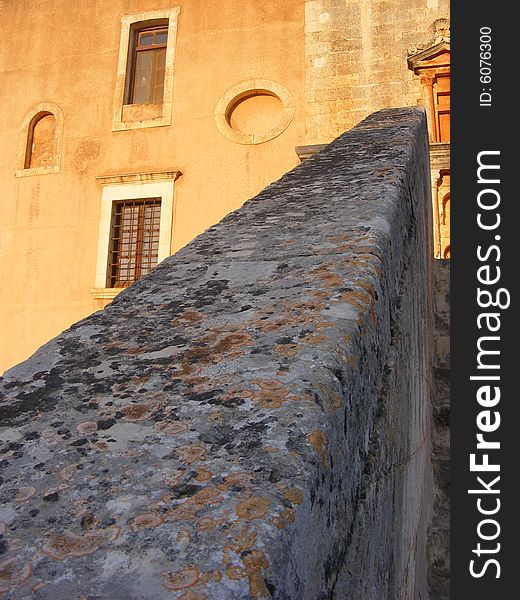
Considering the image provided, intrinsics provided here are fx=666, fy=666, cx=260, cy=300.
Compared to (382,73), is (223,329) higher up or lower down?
lower down

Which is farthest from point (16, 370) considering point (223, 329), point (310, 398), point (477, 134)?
point (477, 134)

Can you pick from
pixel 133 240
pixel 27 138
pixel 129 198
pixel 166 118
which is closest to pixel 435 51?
pixel 166 118

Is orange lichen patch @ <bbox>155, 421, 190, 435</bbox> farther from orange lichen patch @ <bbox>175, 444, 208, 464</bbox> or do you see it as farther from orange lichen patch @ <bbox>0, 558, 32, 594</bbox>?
orange lichen patch @ <bbox>0, 558, 32, 594</bbox>

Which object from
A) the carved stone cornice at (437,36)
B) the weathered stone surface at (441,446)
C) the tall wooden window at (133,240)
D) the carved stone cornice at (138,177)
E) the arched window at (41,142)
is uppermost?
the carved stone cornice at (437,36)

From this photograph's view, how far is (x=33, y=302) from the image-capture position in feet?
37.0

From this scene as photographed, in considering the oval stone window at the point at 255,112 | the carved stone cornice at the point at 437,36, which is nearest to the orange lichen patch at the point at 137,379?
the oval stone window at the point at 255,112

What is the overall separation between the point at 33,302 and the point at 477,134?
317 inches

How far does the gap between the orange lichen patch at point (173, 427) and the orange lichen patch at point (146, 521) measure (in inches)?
6.9

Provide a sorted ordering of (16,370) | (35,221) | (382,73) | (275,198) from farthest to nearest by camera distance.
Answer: (35,221), (382,73), (275,198), (16,370)

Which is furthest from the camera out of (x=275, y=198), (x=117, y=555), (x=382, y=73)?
(x=382, y=73)

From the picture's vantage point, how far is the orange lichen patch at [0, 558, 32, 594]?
735 mm

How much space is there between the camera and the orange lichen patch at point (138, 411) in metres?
1.05

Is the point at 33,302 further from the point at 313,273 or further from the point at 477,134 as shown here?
the point at 313,273

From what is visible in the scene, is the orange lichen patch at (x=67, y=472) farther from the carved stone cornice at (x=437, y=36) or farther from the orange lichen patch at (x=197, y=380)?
the carved stone cornice at (x=437, y=36)
